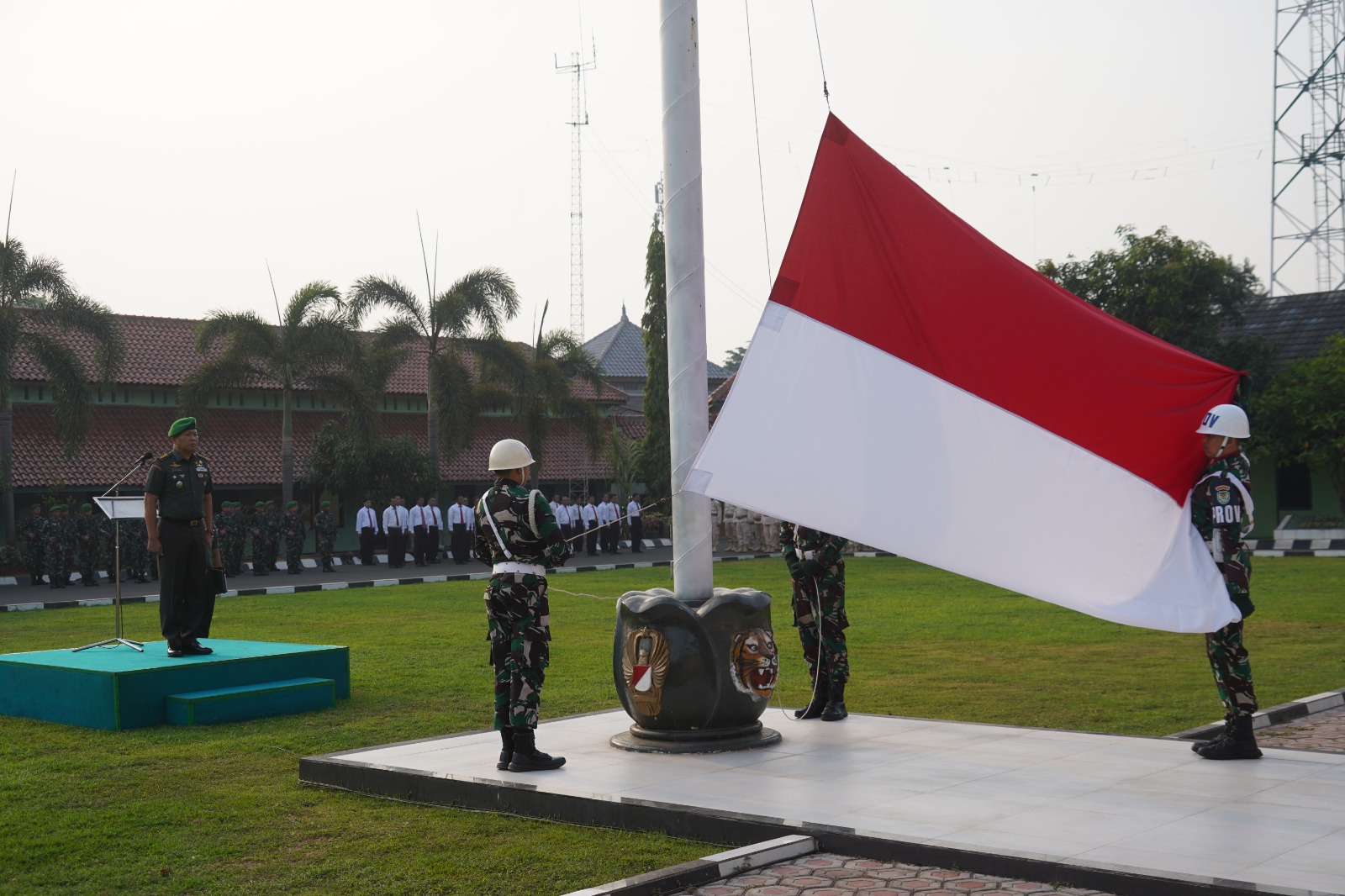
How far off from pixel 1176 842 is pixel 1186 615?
1343 millimetres

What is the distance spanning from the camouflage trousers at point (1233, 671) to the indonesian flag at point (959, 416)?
67 cm

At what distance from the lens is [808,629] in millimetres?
9070

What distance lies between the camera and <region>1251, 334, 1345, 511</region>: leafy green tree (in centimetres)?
2952

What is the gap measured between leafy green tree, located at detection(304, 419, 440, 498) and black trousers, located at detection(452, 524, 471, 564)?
6.39 feet

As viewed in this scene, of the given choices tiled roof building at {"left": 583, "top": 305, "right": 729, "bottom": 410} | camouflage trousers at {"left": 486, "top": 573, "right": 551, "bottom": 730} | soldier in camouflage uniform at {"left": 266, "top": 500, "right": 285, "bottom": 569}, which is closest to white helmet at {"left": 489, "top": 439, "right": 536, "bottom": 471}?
camouflage trousers at {"left": 486, "top": 573, "right": 551, "bottom": 730}

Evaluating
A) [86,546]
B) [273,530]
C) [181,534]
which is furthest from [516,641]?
[273,530]

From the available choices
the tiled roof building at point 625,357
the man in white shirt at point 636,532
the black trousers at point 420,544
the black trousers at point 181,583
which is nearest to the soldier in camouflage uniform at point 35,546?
the black trousers at point 420,544

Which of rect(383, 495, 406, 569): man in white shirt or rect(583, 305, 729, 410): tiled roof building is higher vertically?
rect(583, 305, 729, 410): tiled roof building

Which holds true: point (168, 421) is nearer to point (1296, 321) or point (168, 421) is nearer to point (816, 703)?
point (816, 703)

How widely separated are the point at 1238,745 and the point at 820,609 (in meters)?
2.70

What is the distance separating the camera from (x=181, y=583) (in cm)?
1056

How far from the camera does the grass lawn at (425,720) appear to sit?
232 inches

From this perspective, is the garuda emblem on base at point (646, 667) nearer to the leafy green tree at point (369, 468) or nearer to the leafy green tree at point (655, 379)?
the leafy green tree at point (369, 468)

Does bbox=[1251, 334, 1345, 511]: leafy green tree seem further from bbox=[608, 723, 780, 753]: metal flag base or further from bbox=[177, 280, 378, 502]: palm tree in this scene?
bbox=[608, 723, 780, 753]: metal flag base
